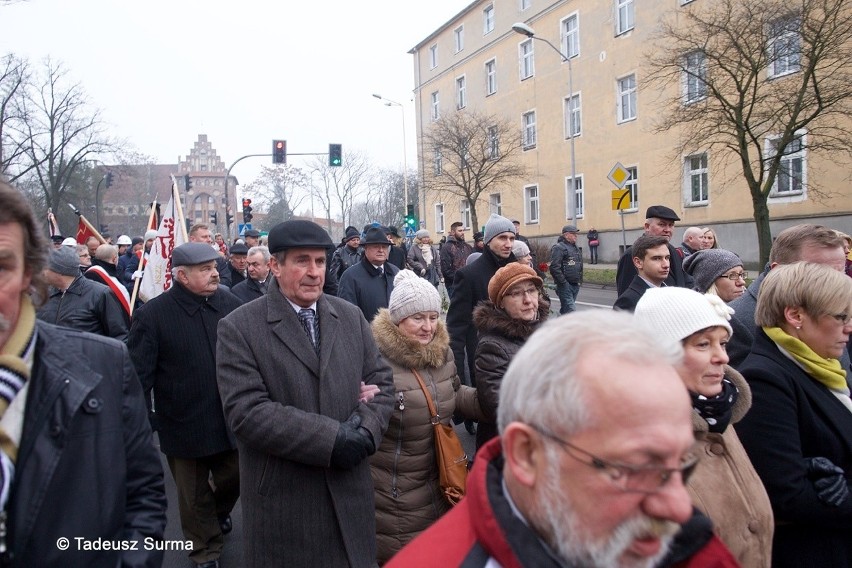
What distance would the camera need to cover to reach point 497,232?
577 cm

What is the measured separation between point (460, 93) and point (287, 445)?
42.2m

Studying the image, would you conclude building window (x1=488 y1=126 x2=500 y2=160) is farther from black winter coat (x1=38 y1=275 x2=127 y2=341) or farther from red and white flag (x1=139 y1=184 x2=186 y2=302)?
black winter coat (x1=38 y1=275 x2=127 y2=341)

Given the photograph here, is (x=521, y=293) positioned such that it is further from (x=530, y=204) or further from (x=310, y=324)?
(x=530, y=204)

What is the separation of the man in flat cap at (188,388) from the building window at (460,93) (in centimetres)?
3958

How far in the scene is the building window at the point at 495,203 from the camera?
38.5 meters

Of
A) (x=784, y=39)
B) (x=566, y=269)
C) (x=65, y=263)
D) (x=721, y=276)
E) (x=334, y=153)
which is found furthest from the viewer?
(x=334, y=153)

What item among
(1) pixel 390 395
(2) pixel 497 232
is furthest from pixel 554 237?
(1) pixel 390 395

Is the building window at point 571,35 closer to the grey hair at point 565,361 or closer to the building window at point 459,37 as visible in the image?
the building window at point 459,37

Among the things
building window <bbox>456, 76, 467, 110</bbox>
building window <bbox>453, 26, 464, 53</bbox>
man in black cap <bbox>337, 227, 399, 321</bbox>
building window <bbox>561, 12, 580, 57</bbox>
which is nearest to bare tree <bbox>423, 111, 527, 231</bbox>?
building window <bbox>561, 12, 580, 57</bbox>

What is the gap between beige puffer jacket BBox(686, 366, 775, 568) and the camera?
224 cm

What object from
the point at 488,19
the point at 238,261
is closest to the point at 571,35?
the point at 488,19

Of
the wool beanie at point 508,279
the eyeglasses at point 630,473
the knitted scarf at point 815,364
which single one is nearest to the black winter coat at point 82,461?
the eyeglasses at point 630,473

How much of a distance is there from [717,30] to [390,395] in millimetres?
17025

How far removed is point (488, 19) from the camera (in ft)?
128
